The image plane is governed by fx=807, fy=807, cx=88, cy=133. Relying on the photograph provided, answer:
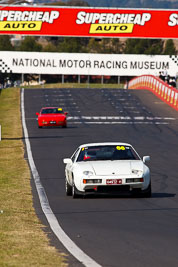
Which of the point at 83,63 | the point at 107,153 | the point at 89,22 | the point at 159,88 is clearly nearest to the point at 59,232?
the point at 107,153

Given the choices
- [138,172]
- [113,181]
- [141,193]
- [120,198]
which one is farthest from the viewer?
[120,198]

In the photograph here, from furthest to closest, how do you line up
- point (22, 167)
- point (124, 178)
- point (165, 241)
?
1. point (22, 167)
2. point (124, 178)
3. point (165, 241)

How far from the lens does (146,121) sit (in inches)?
1881

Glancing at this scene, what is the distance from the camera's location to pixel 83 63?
10250cm

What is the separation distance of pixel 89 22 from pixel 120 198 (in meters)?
73.5

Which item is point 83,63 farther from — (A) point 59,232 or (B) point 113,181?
(A) point 59,232

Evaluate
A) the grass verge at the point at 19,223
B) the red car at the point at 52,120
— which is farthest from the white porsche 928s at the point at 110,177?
the red car at the point at 52,120

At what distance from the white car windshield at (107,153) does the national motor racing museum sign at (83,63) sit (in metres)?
84.4

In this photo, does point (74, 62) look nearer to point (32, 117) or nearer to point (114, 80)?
point (114, 80)

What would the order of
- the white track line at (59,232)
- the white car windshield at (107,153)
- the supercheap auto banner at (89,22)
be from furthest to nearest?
the supercheap auto banner at (89,22) → the white car windshield at (107,153) → the white track line at (59,232)

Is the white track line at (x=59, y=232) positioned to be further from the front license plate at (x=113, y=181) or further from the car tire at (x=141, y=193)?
the car tire at (x=141, y=193)

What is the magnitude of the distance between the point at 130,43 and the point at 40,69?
5054cm

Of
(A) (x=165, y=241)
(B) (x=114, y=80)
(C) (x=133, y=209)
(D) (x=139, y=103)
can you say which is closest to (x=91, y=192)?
(C) (x=133, y=209)

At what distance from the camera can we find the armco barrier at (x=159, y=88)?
57956 mm
